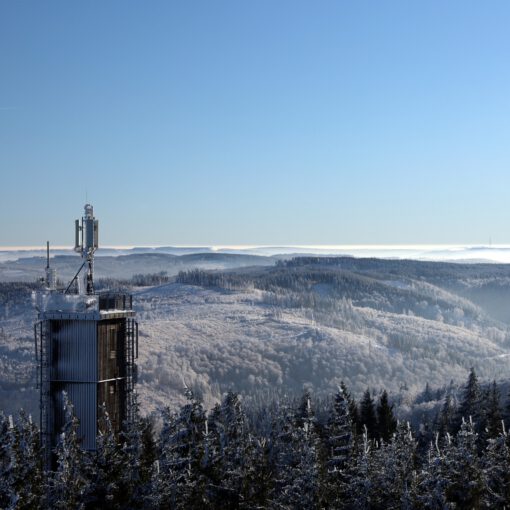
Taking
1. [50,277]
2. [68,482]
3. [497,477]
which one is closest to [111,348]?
[50,277]

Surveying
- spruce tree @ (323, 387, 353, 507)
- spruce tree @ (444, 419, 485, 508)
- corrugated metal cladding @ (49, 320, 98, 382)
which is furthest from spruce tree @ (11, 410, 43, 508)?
spruce tree @ (444, 419, 485, 508)

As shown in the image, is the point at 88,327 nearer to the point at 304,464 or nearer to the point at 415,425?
the point at 304,464

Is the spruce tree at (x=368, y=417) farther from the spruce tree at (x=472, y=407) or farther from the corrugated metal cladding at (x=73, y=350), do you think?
the corrugated metal cladding at (x=73, y=350)

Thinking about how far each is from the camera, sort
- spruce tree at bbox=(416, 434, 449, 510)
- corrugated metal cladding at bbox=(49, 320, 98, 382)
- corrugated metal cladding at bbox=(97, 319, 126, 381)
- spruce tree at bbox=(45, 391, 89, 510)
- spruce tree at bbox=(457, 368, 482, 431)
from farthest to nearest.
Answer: spruce tree at bbox=(457, 368, 482, 431) < corrugated metal cladding at bbox=(97, 319, 126, 381) < corrugated metal cladding at bbox=(49, 320, 98, 382) < spruce tree at bbox=(416, 434, 449, 510) < spruce tree at bbox=(45, 391, 89, 510)

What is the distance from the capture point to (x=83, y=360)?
42062 millimetres

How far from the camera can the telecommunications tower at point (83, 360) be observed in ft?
137

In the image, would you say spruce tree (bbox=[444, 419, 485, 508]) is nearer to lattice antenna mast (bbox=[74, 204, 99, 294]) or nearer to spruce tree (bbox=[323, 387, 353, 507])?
spruce tree (bbox=[323, 387, 353, 507])

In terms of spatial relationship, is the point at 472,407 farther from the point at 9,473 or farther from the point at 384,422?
the point at 9,473

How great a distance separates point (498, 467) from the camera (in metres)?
35.8

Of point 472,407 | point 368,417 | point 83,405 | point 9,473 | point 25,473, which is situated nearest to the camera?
point 9,473

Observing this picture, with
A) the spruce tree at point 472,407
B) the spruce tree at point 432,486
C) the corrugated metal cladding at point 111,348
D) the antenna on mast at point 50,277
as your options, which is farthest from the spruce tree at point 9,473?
the spruce tree at point 472,407

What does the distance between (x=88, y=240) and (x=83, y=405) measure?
30.4 feet

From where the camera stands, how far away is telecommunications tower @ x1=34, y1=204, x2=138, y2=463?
4184cm

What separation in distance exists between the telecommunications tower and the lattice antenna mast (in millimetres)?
57
